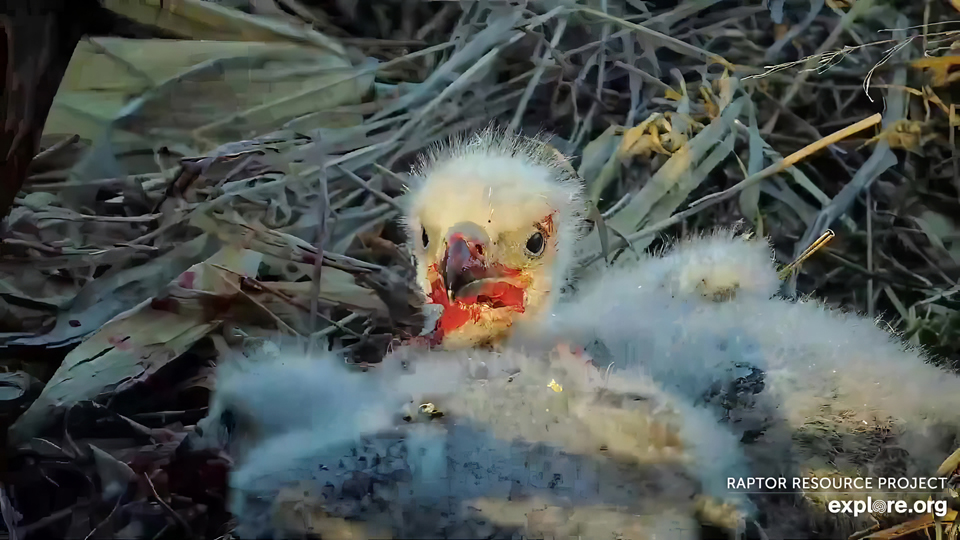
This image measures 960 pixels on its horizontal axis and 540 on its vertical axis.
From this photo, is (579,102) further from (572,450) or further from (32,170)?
(32,170)

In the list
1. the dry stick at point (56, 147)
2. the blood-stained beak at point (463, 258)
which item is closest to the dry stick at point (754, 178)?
the blood-stained beak at point (463, 258)

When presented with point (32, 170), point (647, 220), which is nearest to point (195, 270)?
point (32, 170)

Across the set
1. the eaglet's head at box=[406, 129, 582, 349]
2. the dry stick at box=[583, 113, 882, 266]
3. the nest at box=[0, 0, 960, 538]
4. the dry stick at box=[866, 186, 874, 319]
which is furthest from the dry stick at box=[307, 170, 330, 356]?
the dry stick at box=[866, 186, 874, 319]

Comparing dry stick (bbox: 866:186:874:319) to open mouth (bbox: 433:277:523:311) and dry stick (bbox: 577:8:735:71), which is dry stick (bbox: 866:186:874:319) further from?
open mouth (bbox: 433:277:523:311)

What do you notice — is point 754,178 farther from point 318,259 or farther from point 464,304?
point 318,259

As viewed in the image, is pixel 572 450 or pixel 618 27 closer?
pixel 572 450

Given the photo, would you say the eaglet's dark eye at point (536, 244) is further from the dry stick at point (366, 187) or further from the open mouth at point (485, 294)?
the dry stick at point (366, 187)
